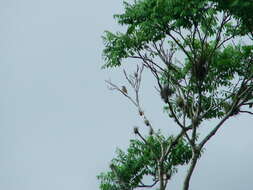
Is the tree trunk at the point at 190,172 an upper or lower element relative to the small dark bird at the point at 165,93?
lower

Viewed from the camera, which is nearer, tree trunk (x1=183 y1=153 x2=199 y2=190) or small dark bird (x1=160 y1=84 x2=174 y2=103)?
small dark bird (x1=160 y1=84 x2=174 y2=103)

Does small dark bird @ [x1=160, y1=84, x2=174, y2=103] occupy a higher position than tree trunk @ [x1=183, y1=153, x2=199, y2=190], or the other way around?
small dark bird @ [x1=160, y1=84, x2=174, y2=103]

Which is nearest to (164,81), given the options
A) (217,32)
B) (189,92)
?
(189,92)

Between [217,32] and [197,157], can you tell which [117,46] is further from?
[197,157]

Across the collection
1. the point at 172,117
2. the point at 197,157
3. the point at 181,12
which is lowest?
the point at 197,157

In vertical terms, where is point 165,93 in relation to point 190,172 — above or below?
above

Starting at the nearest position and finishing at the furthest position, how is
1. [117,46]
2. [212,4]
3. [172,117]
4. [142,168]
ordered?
[212,4], [172,117], [117,46], [142,168]

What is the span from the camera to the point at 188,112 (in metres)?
24.6

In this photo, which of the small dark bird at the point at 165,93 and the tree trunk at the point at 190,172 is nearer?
the small dark bird at the point at 165,93

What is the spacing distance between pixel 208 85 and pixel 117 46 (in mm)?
4373

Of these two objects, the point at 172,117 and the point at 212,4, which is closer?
the point at 212,4

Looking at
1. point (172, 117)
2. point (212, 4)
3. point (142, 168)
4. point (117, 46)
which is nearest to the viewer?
point (212, 4)

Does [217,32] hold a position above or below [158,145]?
above

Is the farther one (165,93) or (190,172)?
(190,172)
